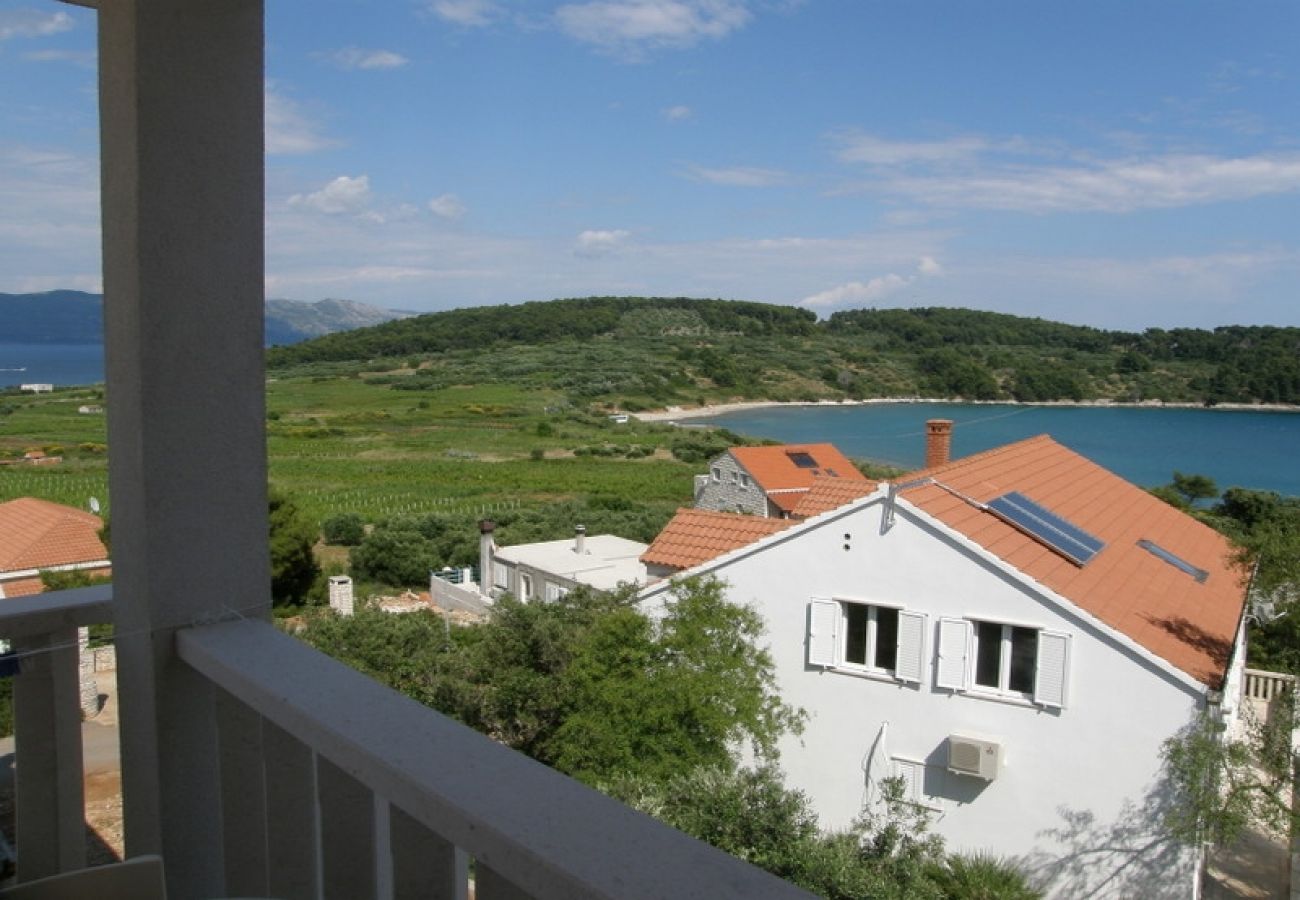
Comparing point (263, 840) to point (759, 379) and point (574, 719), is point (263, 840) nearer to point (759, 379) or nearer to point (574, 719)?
point (574, 719)

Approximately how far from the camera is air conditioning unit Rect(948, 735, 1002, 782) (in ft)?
29.0

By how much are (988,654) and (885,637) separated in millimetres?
1010

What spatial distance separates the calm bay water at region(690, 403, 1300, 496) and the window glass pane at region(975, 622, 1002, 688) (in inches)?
1291

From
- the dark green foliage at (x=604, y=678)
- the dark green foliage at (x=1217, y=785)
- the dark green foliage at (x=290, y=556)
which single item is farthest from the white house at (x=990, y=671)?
the dark green foliage at (x=290, y=556)

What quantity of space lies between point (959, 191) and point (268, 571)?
4183 centimetres

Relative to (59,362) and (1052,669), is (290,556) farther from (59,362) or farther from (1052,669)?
(59,362)

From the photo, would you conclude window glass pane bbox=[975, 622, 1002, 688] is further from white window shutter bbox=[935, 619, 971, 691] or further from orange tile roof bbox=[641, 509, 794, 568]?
orange tile roof bbox=[641, 509, 794, 568]

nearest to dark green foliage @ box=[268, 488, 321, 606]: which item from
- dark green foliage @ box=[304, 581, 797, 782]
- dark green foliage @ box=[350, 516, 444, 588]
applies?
dark green foliage @ box=[350, 516, 444, 588]

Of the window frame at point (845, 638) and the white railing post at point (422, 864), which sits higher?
the white railing post at point (422, 864)

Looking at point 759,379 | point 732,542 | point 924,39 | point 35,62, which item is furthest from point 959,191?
point 759,379

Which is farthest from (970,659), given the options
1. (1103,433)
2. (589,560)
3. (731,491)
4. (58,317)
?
(1103,433)

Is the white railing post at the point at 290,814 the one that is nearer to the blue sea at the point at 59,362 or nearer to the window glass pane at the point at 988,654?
the blue sea at the point at 59,362

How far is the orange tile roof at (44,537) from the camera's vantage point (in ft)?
10.9

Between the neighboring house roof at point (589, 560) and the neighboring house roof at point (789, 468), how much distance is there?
5097 mm
